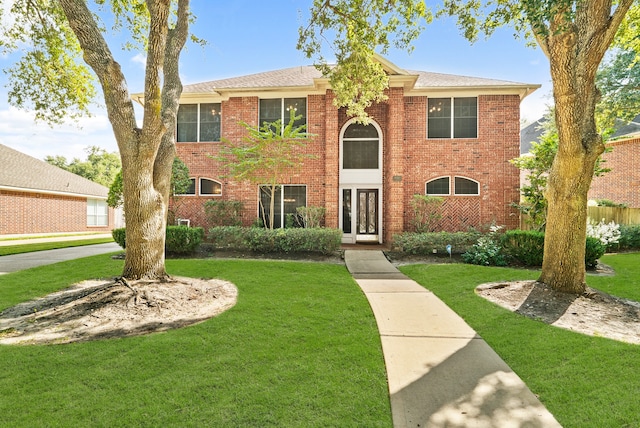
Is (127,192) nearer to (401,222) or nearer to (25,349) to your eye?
(25,349)

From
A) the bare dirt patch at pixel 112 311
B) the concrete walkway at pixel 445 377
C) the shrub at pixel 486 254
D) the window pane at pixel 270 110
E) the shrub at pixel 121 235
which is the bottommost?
the concrete walkway at pixel 445 377

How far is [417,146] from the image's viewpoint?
12422mm

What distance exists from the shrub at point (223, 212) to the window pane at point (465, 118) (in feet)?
30.7

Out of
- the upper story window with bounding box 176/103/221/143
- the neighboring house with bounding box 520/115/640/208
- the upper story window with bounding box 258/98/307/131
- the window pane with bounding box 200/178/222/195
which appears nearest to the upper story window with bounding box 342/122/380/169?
the upper story window with bounding box 258/98/307/131

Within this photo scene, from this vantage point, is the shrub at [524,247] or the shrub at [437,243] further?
the shrub at [437,243]

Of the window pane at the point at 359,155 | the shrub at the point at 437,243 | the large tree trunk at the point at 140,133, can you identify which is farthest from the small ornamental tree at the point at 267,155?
the large tree trunk at the point at 140,133

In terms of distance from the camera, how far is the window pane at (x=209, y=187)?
13.1m

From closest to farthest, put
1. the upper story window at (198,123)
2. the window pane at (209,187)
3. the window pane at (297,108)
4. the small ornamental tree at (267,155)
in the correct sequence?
the small ornamental tree at (267,155), the window pane at (297,108), the window pane at (209,187), the upper story window at (198,123)

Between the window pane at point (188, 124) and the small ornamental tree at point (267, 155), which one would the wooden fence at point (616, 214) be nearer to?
the small ornamental tree at point (267, 155)

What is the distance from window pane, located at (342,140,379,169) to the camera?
1282 cm

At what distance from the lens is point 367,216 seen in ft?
42.9

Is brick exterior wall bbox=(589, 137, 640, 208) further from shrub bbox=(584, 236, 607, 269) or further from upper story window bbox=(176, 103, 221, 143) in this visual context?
upper story window bbox=(176, 103, 221, 143)

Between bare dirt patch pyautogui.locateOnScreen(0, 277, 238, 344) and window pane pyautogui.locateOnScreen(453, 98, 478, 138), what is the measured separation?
10.9m

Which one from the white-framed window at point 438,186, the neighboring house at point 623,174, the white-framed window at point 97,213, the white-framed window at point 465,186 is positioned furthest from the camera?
the white-framed window at point 97,213
